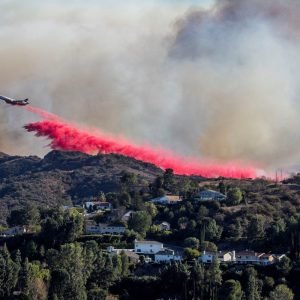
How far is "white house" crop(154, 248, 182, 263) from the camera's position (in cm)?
12372

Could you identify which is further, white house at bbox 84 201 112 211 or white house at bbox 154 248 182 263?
white house at bbox 84 201 112 211

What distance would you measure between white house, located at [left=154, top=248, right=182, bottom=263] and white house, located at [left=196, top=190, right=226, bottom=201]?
25.6 m

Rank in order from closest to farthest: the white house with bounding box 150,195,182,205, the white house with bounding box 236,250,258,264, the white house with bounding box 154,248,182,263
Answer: the white house with bounding box 236,250,258,264 < the white house with bounding box 154,248,182,263 < the white house with bounding box 150,195,182,205

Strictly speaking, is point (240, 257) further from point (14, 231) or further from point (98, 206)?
point (98, 206)

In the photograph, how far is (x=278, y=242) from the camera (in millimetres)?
125812

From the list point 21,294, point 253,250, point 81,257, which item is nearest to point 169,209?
point 253,250

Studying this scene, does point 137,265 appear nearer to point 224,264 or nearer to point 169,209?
point 224,264

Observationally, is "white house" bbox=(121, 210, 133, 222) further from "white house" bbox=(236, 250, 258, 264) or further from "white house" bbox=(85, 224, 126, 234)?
"white house" bbox=(236, 250, 258, 264)

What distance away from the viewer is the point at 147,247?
5039 inches

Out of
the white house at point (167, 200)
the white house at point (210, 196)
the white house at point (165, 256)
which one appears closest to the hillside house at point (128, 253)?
the white house at point (165, 256)

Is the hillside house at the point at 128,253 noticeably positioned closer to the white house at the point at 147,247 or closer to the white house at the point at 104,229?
the white house at the point at 147,247

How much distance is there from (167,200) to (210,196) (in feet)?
23.9

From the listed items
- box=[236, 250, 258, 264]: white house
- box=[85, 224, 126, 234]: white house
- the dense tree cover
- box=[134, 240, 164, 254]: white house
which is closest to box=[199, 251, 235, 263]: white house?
box=[236, 250, 258, 264]: white house

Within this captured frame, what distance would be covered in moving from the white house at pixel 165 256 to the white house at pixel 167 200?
1008 inches
